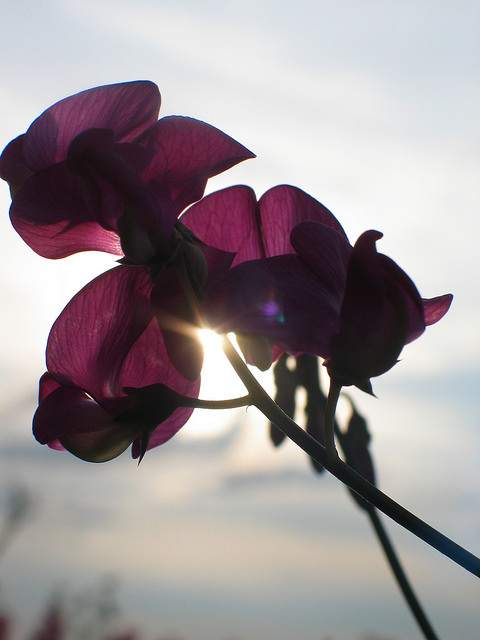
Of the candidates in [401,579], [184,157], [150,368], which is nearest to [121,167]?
[184,157]

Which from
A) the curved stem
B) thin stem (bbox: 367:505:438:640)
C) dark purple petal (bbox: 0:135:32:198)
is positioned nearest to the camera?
the curved stem

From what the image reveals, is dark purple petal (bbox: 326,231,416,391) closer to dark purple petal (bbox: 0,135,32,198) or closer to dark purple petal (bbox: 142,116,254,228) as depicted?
dark purple petal (bbox: 142,116,254,228)

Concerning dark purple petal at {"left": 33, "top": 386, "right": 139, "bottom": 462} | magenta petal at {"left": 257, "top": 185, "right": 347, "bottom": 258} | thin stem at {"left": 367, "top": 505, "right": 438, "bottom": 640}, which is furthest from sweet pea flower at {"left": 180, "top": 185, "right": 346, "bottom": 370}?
thin stem at {"left": 367, "top": 505, "right": 438, "bottom": 640}

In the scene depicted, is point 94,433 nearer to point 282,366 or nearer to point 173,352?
point 173,352

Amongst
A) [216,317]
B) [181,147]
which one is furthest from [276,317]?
[181,147]

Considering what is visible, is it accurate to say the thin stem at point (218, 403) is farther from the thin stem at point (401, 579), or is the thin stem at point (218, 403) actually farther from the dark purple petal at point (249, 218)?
the thin stem at point (401, 579)

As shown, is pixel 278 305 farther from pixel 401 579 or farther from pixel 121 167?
pixel 401 579
